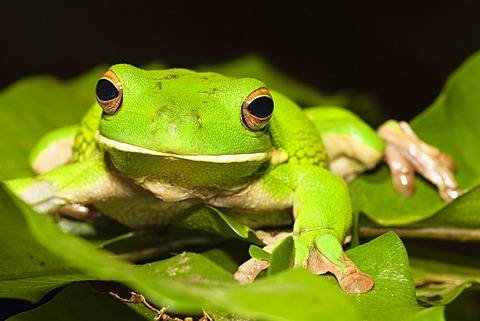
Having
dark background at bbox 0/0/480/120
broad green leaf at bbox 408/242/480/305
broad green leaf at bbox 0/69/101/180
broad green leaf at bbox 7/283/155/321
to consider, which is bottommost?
broad green leaf at bbox 7/283/155/321

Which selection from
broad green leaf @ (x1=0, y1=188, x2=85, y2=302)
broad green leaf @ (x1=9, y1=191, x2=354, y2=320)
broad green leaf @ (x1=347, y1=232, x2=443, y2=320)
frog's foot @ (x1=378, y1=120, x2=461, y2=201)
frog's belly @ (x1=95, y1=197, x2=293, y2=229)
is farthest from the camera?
frog's foot @ (x1=378, y1=120, x2=461, y2=201)

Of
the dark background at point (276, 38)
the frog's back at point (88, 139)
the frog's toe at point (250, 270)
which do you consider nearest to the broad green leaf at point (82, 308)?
the frog's toe at point (250, 270)

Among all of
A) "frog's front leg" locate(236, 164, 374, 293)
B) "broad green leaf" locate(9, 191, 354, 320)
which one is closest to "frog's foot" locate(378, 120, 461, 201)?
"frog's front leg" locate(236, 164, 374, 293)

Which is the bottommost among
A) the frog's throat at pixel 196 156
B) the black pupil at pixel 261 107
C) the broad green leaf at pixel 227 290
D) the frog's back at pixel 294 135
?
the broad green leaf at pixel 227 290

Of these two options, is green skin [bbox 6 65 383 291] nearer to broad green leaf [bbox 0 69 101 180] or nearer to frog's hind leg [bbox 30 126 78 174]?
frog's hind leg [bbox 30 126 78 174]

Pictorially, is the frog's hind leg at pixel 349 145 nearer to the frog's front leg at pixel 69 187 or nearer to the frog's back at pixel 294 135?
the frog's back at pixel 294 135

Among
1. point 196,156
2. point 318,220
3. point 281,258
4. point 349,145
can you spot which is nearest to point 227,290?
point 281,258

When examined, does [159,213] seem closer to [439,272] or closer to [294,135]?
[294,135]
